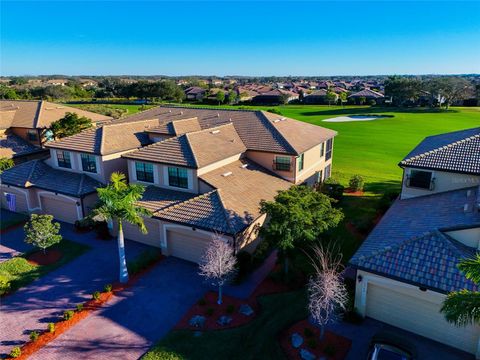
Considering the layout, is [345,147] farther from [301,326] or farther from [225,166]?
[301,326]

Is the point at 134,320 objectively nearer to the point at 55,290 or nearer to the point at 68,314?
the point at 68,314

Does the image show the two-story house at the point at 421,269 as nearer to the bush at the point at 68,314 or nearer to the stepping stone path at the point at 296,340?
the stepping stone path at the point at 296,340

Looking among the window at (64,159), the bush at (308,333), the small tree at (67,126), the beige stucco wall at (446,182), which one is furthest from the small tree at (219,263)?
the small tree at (67,126)

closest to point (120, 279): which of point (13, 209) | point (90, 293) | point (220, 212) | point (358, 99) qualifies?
point (90, 293)

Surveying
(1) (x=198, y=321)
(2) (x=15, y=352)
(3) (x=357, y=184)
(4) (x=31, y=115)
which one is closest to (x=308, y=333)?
(1) (x=198, y=321)

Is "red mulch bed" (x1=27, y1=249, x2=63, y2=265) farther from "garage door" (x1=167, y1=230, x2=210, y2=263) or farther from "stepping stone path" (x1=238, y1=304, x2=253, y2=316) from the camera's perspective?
"stepping stone path" (x1=238, y1=304, x2=253, y2=316)

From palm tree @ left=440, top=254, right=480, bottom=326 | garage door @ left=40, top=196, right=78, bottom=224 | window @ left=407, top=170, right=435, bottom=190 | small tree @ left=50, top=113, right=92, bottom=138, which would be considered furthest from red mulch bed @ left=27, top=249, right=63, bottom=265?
window @ left=407, top=170, right=435, bottom=190
